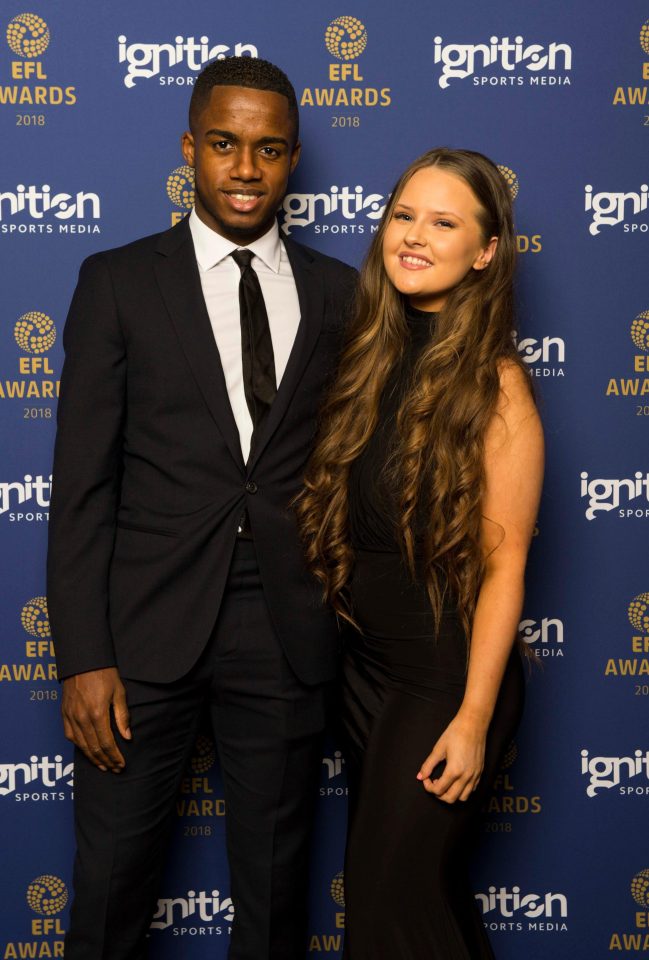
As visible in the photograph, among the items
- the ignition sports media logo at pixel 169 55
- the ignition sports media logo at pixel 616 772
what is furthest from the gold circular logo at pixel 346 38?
the ignition sports media logo at pixel 616 772

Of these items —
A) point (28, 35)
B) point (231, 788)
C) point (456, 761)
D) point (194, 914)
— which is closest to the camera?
point (456, 761)

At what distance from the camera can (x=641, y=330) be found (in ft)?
7.90

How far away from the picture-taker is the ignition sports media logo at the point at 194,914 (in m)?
2.45

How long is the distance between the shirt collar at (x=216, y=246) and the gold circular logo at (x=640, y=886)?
1.72 meters

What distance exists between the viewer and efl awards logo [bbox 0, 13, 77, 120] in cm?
225

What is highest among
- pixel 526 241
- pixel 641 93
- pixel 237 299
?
pixel 641 93

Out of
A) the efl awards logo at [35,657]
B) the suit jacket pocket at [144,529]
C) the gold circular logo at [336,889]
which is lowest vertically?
the gold circular logo at [336,889]

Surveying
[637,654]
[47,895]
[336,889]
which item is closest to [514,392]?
[637,654]

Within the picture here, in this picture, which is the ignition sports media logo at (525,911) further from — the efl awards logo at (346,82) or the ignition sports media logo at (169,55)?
the ignition sports media logo at (169,55)

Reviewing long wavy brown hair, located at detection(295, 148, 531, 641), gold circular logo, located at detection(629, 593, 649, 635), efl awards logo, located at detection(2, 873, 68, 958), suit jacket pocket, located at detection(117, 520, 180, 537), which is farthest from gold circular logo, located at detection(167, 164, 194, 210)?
efl awards logo, located at detection(2, 873, 68, 958)

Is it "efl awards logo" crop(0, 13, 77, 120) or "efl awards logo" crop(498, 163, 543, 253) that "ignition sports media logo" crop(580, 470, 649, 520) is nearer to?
"efl awards logo" crop(498, 163, 543, 253)

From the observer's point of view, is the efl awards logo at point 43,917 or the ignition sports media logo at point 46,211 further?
the efl awards logo at point 43,917

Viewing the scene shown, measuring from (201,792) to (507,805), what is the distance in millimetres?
745

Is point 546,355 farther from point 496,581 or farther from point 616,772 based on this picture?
point 616,772
